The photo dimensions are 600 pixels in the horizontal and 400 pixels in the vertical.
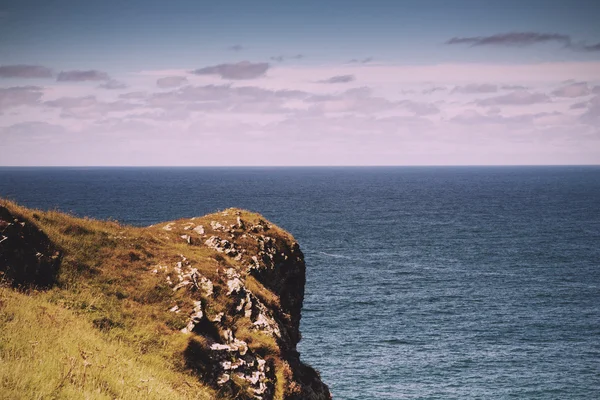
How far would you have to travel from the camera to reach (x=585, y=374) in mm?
58125

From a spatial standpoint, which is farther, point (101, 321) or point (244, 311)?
point (244, 311)

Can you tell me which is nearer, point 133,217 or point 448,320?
point 448,320

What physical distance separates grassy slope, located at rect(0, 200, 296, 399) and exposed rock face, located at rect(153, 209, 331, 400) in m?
0.64

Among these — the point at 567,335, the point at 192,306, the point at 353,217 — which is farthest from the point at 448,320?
the point at 353,217

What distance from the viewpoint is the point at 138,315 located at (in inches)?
843

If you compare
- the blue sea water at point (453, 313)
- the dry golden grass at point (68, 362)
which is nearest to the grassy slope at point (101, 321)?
the dry golden grass at point (68, 362)

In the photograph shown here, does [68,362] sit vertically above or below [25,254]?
below

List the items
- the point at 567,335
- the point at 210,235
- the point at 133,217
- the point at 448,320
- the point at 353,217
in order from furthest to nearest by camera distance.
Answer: the point at 353,217, the point at 133,217, the point at 448,320, the point at 567,335, the point at 210,235

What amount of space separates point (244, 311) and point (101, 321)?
7.83 metres

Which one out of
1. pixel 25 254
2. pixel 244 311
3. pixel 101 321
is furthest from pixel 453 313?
pixel 25 254

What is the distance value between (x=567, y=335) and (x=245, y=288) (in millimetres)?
63180

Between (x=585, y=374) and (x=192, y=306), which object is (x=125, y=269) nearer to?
(x=192, y=306)

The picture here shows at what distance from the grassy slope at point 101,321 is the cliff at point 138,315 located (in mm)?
57

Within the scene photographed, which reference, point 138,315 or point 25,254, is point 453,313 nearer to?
point 138,315
